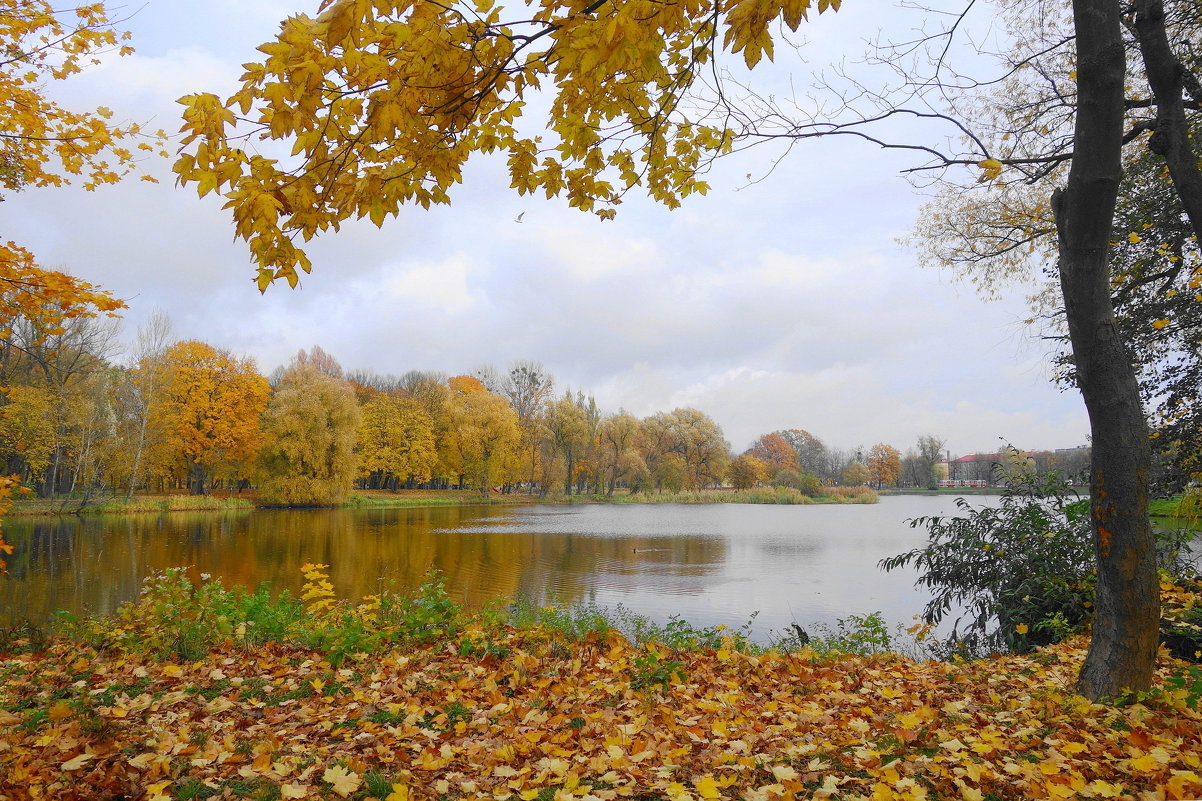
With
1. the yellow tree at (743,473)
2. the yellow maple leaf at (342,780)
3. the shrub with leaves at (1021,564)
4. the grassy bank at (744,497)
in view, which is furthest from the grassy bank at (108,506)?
the yellow tree at (743,473)

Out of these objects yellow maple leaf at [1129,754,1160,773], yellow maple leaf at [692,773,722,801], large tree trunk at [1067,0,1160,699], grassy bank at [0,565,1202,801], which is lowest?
grassy bank at [0,565,1202,801]

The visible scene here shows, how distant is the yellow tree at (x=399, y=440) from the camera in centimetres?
3975

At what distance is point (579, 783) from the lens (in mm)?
2445

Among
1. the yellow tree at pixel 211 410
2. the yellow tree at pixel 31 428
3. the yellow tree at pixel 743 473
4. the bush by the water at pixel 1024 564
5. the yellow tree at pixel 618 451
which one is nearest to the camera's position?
the bush by the water at pixel 1024 564

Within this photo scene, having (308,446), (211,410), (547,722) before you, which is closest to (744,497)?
(308,446)

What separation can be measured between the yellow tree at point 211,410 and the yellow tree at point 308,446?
1.04 meters

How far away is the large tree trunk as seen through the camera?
300 cm

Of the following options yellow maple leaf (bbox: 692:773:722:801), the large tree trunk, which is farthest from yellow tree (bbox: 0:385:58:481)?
the large tree trunk

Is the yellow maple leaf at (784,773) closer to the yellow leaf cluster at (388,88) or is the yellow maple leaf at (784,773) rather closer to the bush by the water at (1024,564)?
the yellow leaf cluster at (388,88)

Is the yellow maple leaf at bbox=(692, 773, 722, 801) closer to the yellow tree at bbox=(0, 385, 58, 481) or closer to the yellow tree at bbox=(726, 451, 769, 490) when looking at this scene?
the yellow tree at bbox=(0, 385, 58, 481)

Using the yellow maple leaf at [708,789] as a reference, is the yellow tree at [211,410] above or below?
above

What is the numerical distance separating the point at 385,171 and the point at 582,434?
43.3 m

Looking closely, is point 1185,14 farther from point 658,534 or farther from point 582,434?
point 582,434

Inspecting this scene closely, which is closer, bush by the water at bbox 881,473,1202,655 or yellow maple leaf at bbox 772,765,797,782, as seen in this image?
yellow maple leaf at bbox 772,765,797,782
